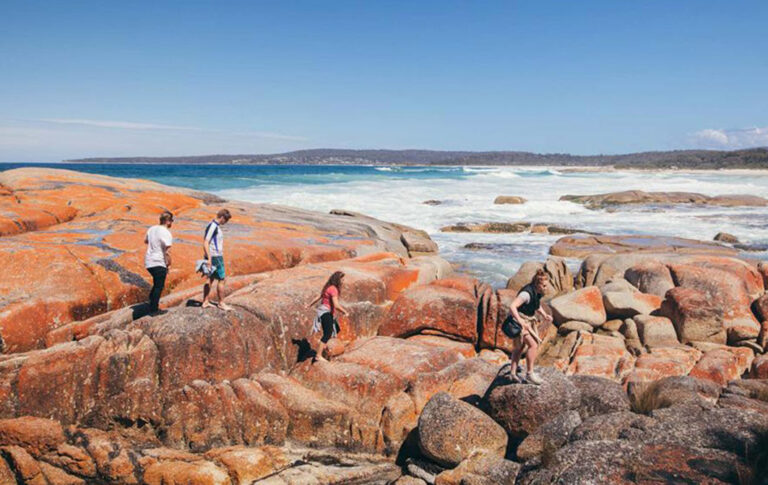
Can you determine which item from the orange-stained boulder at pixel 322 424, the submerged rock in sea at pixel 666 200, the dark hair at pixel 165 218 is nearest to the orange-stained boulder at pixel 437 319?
the orange-stained boulder at pixel 322 424

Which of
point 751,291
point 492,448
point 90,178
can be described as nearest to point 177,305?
point 492,448

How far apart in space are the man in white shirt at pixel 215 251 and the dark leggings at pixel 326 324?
170 centimetres

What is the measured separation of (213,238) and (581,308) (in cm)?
901

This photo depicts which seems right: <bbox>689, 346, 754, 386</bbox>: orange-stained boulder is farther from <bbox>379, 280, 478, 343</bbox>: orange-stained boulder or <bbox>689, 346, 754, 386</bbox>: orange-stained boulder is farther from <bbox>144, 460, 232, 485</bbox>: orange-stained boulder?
<bbox>144, 460, 232, 485</bbox>: orange-stained boulder

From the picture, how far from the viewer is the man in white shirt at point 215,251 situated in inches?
358

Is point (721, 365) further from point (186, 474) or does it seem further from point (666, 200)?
point (666, 200)

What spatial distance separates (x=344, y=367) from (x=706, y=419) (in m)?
5.46

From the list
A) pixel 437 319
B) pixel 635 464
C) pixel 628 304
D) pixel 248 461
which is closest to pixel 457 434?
pixel 635 464

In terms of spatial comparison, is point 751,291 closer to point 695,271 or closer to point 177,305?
point 695,271

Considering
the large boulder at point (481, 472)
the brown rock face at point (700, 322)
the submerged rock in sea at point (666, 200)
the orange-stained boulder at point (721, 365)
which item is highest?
the submerged rock in sea at point (666, 200)

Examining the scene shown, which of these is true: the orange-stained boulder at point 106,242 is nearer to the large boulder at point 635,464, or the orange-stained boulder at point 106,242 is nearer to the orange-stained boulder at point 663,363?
the orange-stained boulder at point 663,363

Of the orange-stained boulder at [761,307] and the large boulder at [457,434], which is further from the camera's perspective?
the orange-stained boulder at [761,307]

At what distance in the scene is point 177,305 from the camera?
1034 cm

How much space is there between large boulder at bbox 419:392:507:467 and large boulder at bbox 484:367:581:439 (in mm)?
223
